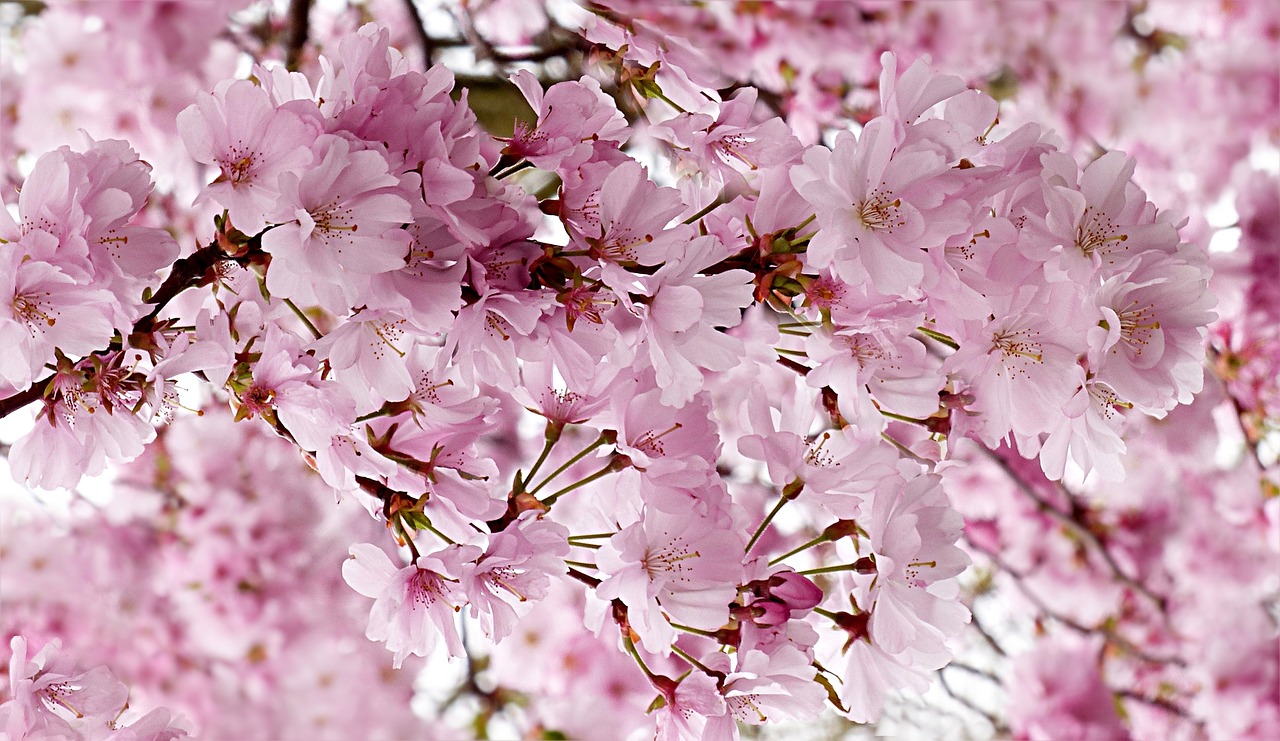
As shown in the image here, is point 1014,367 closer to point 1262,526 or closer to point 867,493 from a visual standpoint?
point 867,493

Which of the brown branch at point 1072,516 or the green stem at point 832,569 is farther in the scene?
the brown branch at point 1072,516

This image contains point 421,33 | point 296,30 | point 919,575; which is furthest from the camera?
point 296,30

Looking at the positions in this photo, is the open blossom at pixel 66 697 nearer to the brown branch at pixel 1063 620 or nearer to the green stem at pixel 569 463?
the green stem at pixel 569 463

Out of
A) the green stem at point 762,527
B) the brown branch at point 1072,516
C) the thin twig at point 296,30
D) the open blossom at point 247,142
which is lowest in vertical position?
the brown branch at point 1072,516

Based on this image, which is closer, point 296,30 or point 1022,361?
point 1022,361

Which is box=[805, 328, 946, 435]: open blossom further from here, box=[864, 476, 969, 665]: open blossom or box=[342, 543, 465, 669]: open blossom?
box=[342, 543, 465, 669]: open blossom

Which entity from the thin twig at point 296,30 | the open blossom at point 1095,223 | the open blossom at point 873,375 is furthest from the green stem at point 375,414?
the thin twig at point 296,30

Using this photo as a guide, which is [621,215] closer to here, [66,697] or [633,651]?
[633,651]

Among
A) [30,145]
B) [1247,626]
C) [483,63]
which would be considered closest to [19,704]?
[483,63]

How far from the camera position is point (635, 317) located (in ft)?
1.69

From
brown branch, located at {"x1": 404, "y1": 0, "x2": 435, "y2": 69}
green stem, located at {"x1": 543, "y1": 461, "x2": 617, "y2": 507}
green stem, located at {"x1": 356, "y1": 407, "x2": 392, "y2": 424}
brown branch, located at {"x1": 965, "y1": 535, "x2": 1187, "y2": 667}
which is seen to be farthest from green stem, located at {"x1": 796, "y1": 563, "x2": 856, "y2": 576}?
brown branch, located at {"x1": 965, "y1": 535, "x2": 1187, "y2": 667}

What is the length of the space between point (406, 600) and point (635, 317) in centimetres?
19

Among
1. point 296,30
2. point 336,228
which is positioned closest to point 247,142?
point 336,228

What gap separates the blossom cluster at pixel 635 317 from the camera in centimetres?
47
